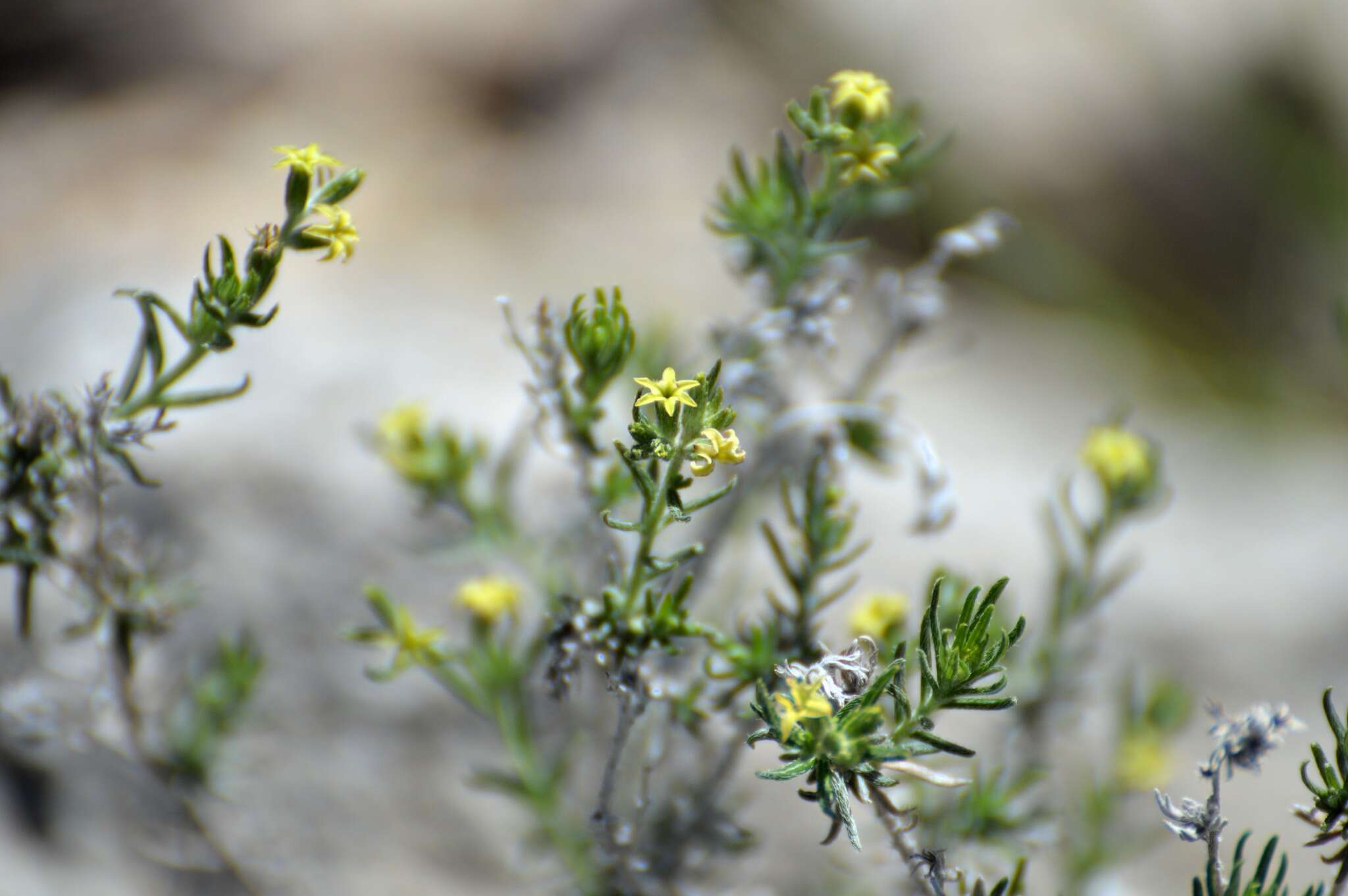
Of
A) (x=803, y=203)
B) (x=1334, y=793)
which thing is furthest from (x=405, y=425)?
(x=1334, y=793)

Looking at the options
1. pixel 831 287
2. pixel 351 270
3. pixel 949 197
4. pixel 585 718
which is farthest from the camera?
pixel 949 197

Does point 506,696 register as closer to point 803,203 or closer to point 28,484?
point 28,484

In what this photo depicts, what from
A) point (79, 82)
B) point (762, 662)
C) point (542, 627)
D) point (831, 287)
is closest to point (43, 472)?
point (542, 627)

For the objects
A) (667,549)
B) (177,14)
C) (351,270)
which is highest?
(177,14)

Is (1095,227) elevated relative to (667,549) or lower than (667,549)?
elevated

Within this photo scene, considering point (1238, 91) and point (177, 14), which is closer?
point (177, 14)

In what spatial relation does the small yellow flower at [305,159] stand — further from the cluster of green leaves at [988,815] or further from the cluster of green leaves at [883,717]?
Answer: the cluster of green leaves at [988,815]

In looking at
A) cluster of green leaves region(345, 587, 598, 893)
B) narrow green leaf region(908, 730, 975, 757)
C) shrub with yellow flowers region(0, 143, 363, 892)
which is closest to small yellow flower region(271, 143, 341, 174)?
shrub with yellow flowers region(0, 143, 363, 892)

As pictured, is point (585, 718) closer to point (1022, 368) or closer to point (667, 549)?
point (667, 549)
